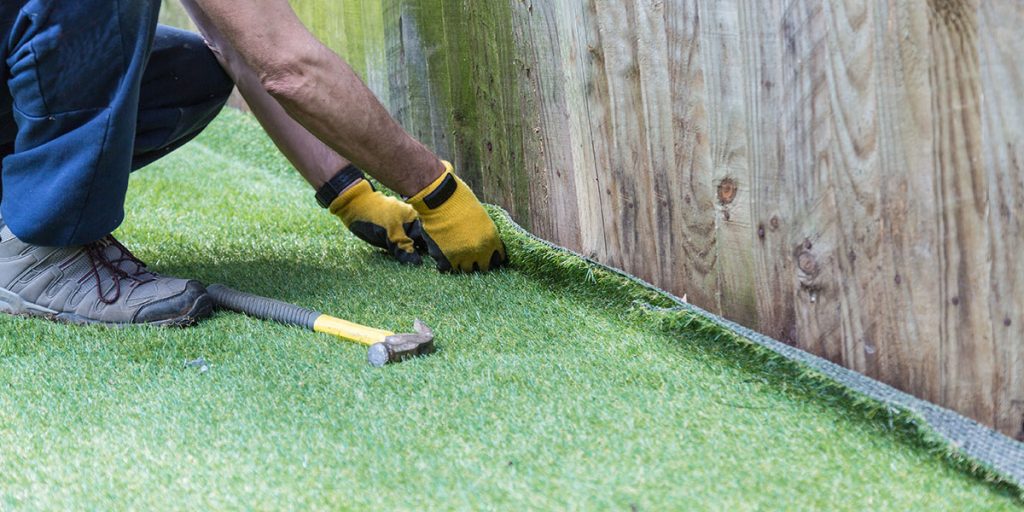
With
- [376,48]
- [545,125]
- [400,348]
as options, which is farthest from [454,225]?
[376,48]

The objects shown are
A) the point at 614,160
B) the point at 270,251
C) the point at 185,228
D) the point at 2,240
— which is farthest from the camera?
the point at 185,228

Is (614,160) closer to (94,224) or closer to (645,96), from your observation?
(645,96)

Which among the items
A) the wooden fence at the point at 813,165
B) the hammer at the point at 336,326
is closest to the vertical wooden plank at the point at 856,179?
the wooden fence at the point at 813,165

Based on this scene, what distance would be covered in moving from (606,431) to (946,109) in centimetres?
67

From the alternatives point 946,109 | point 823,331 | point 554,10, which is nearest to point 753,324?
point 823,331

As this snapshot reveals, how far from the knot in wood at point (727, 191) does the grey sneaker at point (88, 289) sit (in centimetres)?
119

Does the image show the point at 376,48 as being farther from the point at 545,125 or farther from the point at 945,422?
the point at 945,422

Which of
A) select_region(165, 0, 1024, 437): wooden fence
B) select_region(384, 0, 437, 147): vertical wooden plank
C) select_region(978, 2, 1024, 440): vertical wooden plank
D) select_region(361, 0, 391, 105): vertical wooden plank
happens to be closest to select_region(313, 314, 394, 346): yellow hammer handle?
select_region(165, 0, 1024, 437): wooden fence

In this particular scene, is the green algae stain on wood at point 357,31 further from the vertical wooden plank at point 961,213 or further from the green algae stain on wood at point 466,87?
the vertical wooden plank at point 961,213

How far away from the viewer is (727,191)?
1.81 m

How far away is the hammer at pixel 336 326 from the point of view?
6.12 ft

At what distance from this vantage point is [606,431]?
150cm

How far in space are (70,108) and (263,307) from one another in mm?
590

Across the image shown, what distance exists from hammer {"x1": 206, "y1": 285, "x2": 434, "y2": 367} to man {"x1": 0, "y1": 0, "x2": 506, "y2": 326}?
0.24 feet
